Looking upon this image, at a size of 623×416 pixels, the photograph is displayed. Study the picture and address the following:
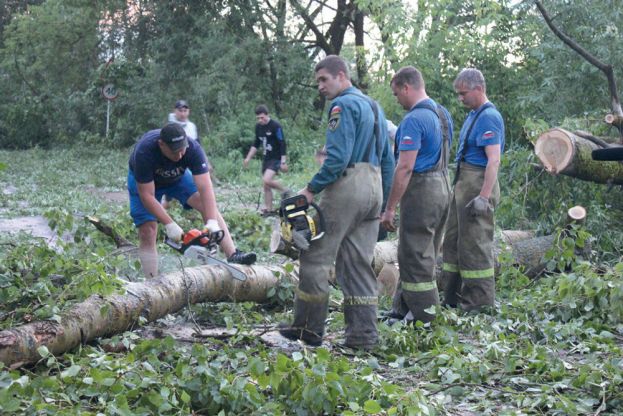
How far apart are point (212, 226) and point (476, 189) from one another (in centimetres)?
224

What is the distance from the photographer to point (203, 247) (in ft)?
22.3

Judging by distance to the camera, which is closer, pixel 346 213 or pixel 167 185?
pixel 346 213

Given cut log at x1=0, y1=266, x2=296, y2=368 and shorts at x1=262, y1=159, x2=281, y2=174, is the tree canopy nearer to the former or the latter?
shorts at x1=262, y1=159, x2=281, y2=174

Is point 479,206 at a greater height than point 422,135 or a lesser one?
lesser

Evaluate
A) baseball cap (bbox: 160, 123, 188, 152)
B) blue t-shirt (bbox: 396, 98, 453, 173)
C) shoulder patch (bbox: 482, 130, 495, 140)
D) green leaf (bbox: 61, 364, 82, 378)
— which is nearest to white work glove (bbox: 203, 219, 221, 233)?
baseball cap (bbox: 160, 123, 188, 152)

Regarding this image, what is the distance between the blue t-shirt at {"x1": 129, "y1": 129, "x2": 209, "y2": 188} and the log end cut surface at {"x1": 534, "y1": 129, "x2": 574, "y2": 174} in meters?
3.33

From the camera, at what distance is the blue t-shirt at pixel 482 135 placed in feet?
23.3

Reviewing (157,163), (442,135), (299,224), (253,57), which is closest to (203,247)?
(157,163)

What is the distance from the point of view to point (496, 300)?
8.07m

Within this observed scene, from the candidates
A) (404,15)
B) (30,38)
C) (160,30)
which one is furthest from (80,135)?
(404,15)

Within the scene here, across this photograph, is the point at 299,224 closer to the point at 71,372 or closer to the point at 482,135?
the point at 71,372

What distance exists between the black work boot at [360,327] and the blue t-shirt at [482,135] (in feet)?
6.26

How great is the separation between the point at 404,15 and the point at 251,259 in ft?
36.9

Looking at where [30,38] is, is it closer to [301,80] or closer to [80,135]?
[80,135]
